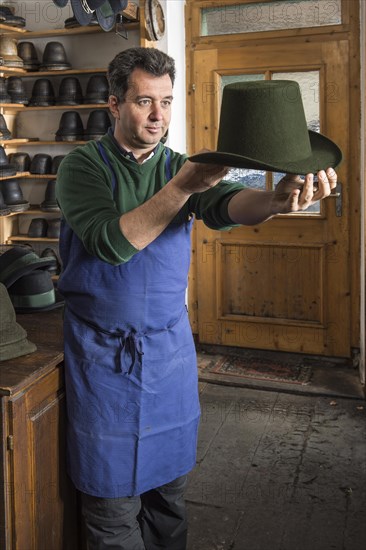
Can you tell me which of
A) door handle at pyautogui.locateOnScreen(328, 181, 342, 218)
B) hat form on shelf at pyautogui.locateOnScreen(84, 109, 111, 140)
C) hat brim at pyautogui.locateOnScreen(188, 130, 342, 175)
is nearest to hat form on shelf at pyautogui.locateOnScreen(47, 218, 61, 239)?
hat form on shelf at pyautogui.locateOnScreen(84, 109, 111, 140)

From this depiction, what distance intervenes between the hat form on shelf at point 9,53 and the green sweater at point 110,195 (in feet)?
10.00

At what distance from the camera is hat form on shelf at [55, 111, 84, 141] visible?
179 inches

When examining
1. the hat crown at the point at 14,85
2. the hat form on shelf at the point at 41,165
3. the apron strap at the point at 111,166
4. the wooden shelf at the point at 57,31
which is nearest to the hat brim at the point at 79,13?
the wooden shelf at the point at 57,31

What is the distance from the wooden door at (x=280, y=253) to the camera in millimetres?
4230

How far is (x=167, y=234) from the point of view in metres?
1.82

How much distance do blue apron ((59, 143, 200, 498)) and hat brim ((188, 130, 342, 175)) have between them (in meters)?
0.43

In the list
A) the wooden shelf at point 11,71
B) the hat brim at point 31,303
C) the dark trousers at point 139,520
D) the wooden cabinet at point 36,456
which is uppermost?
the wooden shelf at point 11,71

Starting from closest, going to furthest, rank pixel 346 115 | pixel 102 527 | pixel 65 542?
pixel 102 527 → pixel 65 542 → pixel 346 115

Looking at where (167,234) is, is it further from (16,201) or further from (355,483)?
(16,201)

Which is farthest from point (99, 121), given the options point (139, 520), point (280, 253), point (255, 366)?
point (139, 520)

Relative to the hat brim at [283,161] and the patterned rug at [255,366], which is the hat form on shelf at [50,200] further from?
the hat brim at [283,161]

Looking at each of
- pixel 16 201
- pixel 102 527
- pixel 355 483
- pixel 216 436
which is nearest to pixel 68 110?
pixel 16 201

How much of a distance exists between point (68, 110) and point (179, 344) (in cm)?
323

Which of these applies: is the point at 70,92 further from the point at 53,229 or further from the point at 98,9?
the point at 98,9
